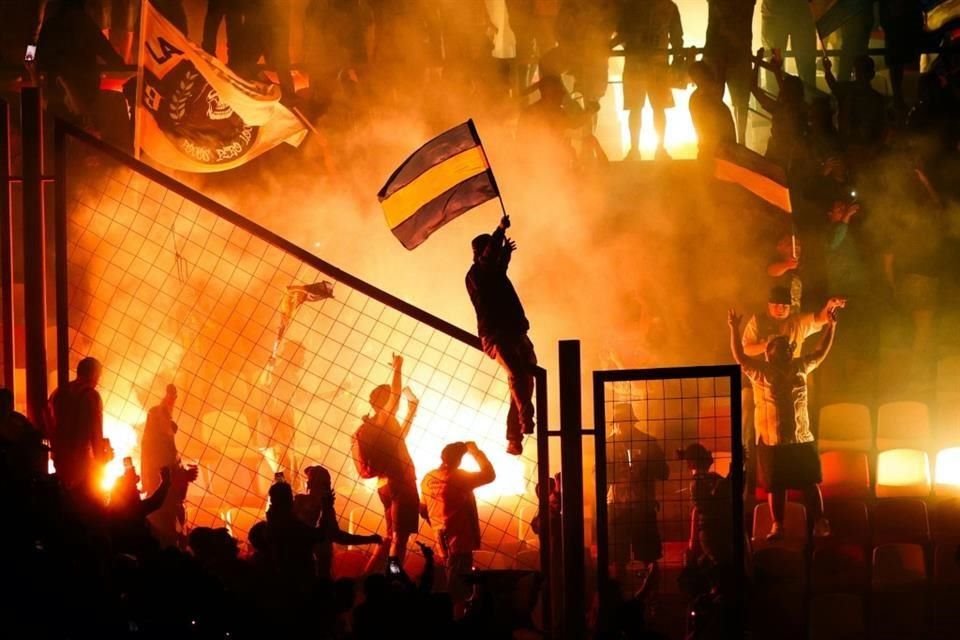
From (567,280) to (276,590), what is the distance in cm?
971

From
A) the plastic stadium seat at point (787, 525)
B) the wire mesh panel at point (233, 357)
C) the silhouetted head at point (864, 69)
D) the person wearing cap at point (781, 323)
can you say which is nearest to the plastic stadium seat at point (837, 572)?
the plastic stadium seat at point (787, 525)

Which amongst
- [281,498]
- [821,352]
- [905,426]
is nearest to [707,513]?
[821,352]

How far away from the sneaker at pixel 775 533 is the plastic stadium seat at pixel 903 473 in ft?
4.46

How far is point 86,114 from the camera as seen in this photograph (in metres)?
13.3

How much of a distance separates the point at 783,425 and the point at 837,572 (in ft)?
5.85

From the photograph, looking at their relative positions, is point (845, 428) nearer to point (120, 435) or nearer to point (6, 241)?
point (120, 435)

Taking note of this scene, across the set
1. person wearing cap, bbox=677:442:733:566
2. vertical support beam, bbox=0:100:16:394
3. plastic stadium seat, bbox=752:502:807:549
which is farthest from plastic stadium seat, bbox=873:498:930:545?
vertical support beam, bbox=0:100:16:394

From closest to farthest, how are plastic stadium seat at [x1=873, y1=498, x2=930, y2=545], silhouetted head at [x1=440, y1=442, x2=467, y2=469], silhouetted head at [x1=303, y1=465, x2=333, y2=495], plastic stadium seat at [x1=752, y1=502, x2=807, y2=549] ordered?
silhouetted head at [x1=303, y1=465, x2=333, y2=495] → silhouetted head at [x1=440, y1=442, x2=467, y2=469] → plastic stadium seat at [x1=873, y1=498, x2=930, y2=545] → plastic stadium seat at [x1=752, y1=502, x2=807, y2=549]

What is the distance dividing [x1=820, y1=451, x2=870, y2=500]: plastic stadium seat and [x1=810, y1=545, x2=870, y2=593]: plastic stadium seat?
184 centimetres

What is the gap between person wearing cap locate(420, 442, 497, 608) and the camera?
9125mm

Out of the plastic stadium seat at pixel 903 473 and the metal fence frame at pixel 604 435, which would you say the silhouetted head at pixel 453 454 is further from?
the plastic stadium seat at pixel 903 473

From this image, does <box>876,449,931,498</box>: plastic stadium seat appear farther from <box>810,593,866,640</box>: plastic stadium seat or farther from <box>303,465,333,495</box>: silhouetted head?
<box>303,465,333,495</box>: silhouetted head

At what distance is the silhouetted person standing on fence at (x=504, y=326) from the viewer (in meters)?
7.35

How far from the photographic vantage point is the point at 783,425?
11344 millimetres
